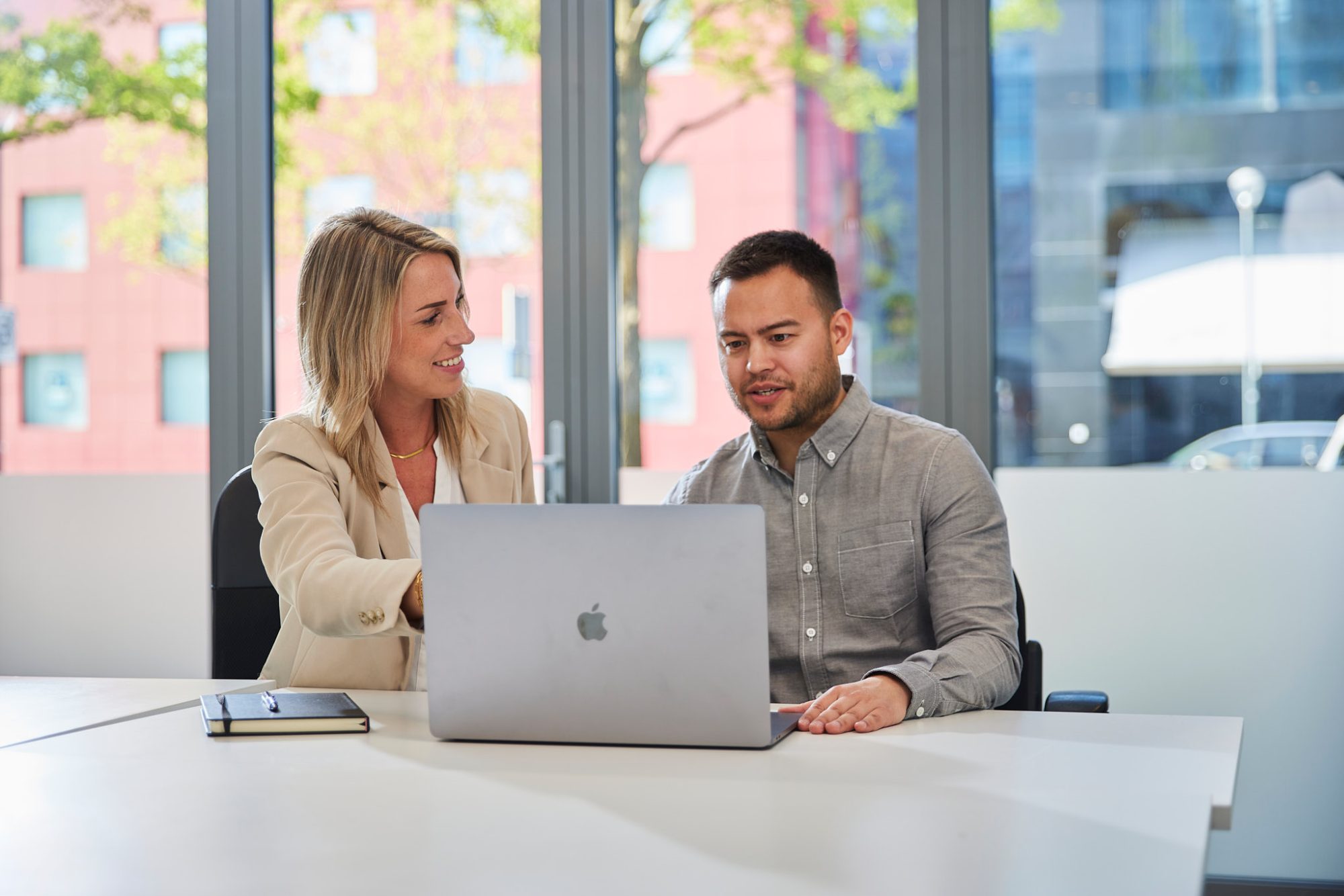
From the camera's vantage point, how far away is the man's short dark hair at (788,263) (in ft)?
7.11

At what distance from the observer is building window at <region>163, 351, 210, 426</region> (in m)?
3.70

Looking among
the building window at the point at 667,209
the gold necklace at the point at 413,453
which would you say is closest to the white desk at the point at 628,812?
the gold necklace at the point at 413,453

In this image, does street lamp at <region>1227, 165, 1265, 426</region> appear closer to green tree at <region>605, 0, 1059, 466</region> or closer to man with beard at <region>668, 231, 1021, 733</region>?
green tree at <region>605, 0, 1059, 466</region>

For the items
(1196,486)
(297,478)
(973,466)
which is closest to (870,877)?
(973,466)

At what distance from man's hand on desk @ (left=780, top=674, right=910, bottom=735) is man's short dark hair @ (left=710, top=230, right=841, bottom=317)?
82cm

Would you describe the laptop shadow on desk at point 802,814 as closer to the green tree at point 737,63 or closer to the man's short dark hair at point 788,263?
the man's short dark hair at point 788,263

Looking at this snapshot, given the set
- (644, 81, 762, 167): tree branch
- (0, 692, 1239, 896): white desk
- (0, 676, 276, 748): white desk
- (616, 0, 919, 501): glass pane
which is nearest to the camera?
(0, 692, 1239, 896): white desk

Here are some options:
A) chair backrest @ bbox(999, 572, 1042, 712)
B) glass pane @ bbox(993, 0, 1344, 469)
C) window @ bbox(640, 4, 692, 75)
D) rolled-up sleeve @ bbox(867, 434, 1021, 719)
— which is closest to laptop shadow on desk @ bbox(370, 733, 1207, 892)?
rolled-up sleeve @ bbox(867, 434, 1021, 719)

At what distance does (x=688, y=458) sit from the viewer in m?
3.41

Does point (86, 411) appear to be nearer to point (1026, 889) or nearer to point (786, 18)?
point (786, 18)

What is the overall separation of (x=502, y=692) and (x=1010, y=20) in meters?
2.40

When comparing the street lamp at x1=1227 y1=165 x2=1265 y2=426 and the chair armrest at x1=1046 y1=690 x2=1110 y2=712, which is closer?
the chair armrest at x1=1046 y1=690 x2=1110 y2=712

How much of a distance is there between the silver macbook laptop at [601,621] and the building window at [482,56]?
7.85 feet

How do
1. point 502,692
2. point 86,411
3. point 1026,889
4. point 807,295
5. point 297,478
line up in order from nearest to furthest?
point 1026,889
point 502,692
point 297,478
point 807,295
point 86,411
